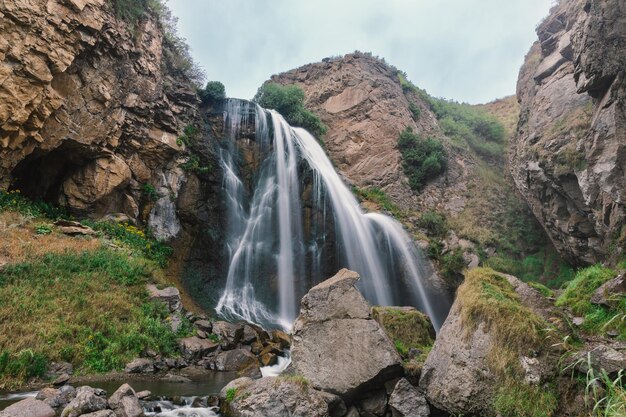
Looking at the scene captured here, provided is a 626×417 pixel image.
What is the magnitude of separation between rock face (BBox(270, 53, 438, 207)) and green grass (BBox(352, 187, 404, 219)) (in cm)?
64

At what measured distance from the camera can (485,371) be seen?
5.61 m

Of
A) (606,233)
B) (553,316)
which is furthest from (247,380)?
(606,233)

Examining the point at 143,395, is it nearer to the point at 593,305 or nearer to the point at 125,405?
the point at 125,405

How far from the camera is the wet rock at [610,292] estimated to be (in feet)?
19.5

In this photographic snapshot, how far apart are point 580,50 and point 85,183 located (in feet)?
64.3

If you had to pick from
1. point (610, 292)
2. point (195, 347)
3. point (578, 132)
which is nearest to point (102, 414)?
point (195, 347)

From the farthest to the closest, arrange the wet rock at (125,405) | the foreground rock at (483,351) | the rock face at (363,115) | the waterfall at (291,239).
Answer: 1. the rock face at (363,115)
2. the waterfall at (291,239)
3. the wet rock at (125,405)
4. the foreground rock at (483,351)

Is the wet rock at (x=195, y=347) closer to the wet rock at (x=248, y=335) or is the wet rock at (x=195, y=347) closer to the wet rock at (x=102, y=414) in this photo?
the wet rock at (x=248, y=335)

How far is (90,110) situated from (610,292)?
1769cm

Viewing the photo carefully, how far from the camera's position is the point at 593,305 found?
250 inches

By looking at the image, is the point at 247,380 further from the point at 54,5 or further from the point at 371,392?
the point at 54,5

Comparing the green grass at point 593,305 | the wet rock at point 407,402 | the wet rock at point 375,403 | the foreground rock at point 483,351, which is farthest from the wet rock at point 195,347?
the green grass at point 593,305

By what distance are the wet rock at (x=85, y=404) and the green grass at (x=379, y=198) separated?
20223 mm

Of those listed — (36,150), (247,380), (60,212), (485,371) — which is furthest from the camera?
(60,212)
